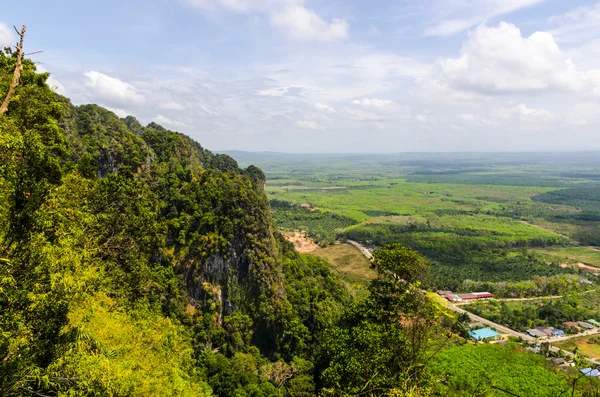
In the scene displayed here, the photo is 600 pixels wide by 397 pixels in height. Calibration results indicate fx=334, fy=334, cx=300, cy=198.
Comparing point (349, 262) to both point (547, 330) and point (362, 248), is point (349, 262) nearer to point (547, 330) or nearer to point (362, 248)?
point (362, 248)

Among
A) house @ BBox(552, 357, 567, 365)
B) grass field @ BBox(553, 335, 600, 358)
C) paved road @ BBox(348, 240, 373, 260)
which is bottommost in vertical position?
grass field @ BBox(553, 335, 600, 358)

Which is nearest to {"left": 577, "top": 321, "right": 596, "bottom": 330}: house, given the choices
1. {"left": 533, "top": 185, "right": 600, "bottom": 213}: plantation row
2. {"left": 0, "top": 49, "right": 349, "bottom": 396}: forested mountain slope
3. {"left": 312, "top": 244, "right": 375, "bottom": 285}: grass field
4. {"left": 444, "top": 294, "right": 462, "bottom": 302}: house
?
{"left": 444, "top": 294, "right": 462, "bottom": 302}: house

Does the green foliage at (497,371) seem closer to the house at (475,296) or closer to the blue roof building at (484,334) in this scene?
the blue roof building at (484,334)

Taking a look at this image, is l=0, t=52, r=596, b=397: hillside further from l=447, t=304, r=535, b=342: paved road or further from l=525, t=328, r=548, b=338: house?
l=525, t=328, r=548, b=338: house

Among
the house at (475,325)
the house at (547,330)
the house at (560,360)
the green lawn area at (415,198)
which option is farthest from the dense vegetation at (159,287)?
the green lawn area at (415,198)

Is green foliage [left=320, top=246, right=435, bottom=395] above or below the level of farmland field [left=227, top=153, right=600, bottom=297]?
above

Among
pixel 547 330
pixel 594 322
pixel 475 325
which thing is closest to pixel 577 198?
pixel 594 322
